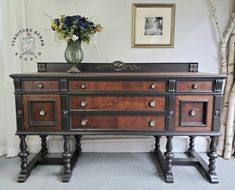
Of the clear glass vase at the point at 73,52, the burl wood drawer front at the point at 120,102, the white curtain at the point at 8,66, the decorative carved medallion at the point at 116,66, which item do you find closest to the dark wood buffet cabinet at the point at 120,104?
the burl wood drawer front at the point at 120,102

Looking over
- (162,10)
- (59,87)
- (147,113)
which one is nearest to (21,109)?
(59,87)

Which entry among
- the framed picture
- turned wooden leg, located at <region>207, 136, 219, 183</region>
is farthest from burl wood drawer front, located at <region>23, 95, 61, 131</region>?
turned wooden leg, located at <region>207, 136, 219, 183</region>

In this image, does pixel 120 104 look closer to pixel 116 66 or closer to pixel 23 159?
pixel 116 66

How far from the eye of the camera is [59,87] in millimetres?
2043

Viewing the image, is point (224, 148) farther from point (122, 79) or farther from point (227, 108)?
point (122, 79)

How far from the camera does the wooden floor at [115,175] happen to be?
2027 millimetres

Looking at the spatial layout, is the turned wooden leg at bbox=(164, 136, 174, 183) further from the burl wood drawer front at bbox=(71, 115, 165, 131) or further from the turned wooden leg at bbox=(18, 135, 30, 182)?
the turned wooden leg at bbox=(18, 135, 30, 182)

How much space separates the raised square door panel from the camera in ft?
6.70

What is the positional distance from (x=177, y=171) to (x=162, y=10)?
5.99 ft

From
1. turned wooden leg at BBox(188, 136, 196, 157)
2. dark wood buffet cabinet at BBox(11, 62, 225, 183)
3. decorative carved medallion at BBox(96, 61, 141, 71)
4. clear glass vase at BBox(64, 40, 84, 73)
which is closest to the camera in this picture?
dark wood buffet cabinet at BBox(11, 62, 225, 183)

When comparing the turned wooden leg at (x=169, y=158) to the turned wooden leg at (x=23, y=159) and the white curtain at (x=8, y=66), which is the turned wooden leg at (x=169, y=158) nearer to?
the turned wooden leg at (x=23, y=159)

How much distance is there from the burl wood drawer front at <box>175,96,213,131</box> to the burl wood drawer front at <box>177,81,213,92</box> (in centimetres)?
7

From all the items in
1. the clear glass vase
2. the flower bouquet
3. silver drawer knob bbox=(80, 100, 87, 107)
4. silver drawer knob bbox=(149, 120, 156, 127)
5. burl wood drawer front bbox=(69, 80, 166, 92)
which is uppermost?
the flower bouquet

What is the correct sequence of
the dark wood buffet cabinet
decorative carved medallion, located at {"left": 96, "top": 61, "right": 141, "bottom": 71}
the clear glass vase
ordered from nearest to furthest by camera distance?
the dark wood buffet cabinet < the clear glass vase < decorative carved medallion, located at {"left": 96, "top": 61, "right": 141, "bottom": 71}
